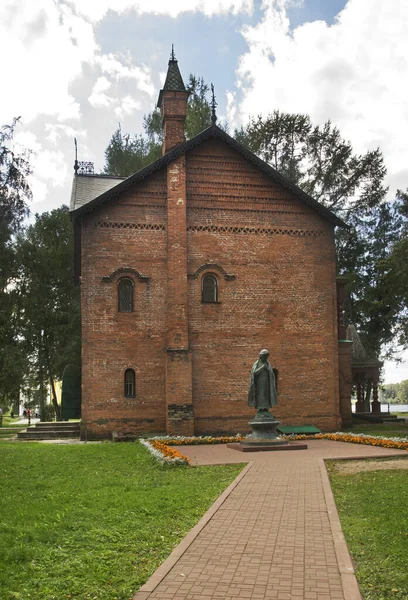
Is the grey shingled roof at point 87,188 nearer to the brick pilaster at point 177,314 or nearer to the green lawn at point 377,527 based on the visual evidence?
the brick pilaster at point 177,314

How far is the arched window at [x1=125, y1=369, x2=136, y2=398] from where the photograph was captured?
20375 mm

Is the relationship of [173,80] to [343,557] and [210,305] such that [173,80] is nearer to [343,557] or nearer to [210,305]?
[210,305]

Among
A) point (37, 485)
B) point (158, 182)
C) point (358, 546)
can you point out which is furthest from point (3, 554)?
point (158, 182)

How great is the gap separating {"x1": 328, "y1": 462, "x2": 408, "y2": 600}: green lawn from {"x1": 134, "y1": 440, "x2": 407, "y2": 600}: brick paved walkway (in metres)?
0.17

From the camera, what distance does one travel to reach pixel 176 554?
598cm

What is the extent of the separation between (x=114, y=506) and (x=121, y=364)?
12006 millimetres

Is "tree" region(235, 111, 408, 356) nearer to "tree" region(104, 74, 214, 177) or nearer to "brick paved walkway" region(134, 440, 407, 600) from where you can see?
"tree" region(104, 74, 214, 177)

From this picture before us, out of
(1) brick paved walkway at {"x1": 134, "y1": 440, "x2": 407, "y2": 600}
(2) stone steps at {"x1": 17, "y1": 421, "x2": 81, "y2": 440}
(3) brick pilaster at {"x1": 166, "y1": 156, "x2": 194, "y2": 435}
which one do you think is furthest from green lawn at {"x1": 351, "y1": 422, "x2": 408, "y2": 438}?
(1) brick paved walkway at {"x1": 134, "y1": 440, "x2": 407, "y2": 600}

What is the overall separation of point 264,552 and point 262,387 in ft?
34.7

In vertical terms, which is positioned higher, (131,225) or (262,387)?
(131,225)

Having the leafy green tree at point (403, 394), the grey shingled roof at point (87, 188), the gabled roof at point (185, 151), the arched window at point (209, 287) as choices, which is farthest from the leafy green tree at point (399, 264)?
the leafy green tree at point (403, 394)

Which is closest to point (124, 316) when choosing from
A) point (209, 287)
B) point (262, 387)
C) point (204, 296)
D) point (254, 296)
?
point (204, 296)

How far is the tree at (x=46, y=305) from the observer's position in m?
35.5

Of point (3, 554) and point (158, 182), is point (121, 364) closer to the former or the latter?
point (158, 182)
